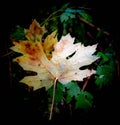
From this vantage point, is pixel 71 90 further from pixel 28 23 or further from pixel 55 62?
pixel 28 23

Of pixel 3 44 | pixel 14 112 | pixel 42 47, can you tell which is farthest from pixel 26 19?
pixel 14 112

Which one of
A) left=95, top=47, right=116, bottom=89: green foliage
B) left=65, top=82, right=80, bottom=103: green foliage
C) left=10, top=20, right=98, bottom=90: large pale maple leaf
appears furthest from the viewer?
left=95, top=47, right=116, bottom=89: green foliage

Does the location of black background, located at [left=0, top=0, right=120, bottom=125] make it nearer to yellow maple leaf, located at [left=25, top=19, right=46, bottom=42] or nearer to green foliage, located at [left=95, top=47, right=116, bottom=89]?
green foliage, located at [left=95, top=47, right=116, bottom=89]

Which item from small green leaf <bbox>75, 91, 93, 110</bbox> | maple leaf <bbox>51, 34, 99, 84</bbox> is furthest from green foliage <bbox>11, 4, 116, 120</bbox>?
maple leaf <bbox>51, 34, 99, 84</bbox>

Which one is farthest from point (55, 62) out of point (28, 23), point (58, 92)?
point (28, 23)

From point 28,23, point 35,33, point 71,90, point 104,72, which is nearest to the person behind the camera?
point 35,33

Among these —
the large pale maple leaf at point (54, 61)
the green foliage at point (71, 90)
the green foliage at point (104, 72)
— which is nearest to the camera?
the large pale maple leaf at point (54, 61)

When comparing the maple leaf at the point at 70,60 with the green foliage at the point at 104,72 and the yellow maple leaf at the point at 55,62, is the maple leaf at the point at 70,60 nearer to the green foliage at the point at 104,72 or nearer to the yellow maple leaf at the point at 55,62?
the yellow maple leaf at the point at 55,62

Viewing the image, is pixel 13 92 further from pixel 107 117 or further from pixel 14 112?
pixel 107 117

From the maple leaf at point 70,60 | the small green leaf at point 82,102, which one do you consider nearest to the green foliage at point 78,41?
the small green leaf at point 82,102
